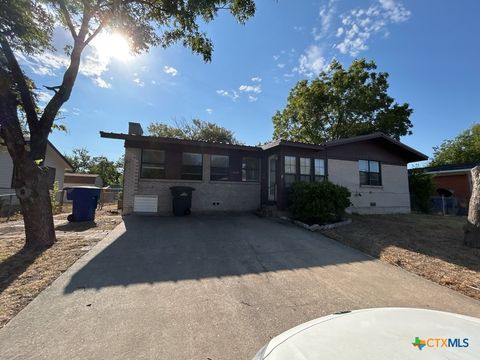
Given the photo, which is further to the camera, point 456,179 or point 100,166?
point 100,166

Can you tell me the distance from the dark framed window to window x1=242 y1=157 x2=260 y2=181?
3.02ft

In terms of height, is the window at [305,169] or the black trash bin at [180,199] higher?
the window at [305,169]

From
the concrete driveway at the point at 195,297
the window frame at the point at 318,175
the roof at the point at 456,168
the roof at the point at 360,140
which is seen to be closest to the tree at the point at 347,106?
the roof at the point at 456,168

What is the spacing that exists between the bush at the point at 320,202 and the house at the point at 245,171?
1.25 metres

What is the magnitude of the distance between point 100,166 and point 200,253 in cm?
5181

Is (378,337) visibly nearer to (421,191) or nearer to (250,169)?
(250,169)

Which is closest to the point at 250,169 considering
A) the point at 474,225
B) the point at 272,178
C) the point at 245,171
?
the point at 245,171

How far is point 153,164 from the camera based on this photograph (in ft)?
35.6

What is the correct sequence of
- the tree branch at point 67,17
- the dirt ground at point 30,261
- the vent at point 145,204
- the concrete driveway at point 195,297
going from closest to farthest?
1. the concrete driveway at point 195,297
2. the dirt ground at point 30,261
3. the tree branch at point 67,17
4. the vent at point 145,204

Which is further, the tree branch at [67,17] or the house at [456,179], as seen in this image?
the house at [456,179]

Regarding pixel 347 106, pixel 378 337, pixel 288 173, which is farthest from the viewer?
pixel 347 106

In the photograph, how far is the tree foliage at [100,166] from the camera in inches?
1852

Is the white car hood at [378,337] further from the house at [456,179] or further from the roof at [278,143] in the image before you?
the house at [456,179]

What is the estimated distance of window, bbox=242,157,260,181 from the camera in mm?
12164
